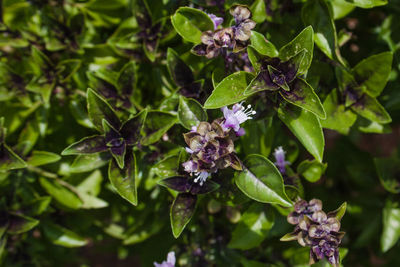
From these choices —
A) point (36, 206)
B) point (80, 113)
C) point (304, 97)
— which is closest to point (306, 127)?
point (304, 97)

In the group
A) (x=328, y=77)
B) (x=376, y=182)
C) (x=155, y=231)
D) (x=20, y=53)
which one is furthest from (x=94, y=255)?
(x=328, y=77)

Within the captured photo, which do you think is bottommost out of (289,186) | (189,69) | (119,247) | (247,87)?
(119,247)

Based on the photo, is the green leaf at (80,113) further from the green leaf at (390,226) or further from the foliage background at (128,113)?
the green leaf at (390,226)

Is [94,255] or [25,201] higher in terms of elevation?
[25,201]

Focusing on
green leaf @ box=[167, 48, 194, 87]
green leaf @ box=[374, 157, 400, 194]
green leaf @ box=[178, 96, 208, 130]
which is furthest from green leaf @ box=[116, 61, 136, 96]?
green leaf @ box=[374, 157, 400, 194]

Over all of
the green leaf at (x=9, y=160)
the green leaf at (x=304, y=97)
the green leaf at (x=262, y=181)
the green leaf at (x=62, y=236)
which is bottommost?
the green leaf at (x=62, y=236)

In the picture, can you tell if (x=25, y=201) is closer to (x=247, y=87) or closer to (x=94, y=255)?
(x=247, y=87)

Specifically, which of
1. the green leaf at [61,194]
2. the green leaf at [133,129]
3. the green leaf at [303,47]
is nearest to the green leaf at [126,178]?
the green leaf at [133,129]
